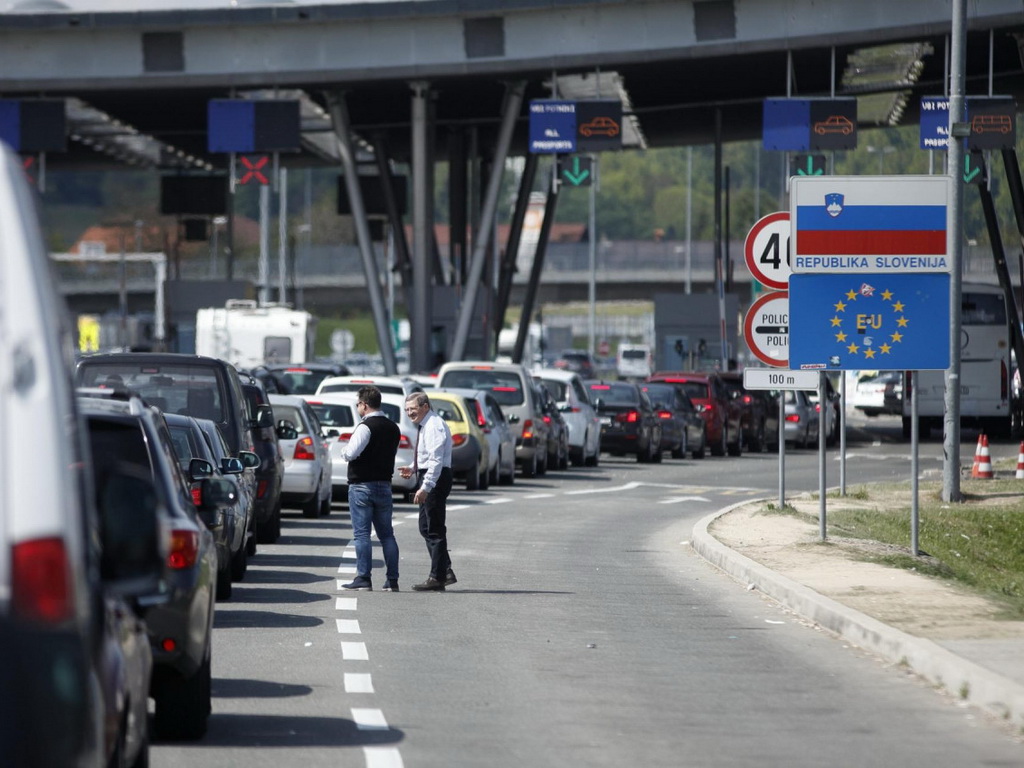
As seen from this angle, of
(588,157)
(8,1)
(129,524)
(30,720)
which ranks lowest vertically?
(30,720)

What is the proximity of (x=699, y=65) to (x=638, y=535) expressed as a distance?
29.8m

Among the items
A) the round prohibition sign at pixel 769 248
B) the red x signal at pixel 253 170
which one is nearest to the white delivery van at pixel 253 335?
the red x signal at pixel 253 170

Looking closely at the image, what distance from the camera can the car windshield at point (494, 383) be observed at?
35.9 metres

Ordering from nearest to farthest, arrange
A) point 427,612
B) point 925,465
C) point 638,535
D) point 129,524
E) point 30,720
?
1. point 30,720
2. point 129,524
3. point 427,612
4. point 638,535
5. point 925,465

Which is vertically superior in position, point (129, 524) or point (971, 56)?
point (971, 56)

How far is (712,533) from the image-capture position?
21344mm

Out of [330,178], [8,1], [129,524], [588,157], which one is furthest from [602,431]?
[330,178]

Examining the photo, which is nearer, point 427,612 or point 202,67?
point 427,612

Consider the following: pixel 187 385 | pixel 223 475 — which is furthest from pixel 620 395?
pixel 223 475

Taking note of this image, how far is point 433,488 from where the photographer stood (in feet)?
53.3

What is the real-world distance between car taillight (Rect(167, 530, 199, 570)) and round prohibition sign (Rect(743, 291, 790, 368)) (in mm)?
13917

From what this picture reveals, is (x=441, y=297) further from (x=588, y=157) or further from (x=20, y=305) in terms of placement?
(x=20, y=305)

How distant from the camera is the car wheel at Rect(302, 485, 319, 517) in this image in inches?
979

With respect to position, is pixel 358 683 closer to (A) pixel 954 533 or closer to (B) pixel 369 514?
(B) pixel 369 514
